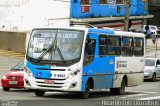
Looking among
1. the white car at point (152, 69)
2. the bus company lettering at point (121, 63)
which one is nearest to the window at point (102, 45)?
the bus company lettering at point (121, 63)

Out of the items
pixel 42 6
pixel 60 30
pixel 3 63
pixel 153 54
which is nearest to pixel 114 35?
pixel 60 30

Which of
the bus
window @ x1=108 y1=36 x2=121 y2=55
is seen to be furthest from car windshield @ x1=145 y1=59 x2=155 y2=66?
the bus

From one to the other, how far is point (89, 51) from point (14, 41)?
1096 inches

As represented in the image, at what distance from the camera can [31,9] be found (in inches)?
2003

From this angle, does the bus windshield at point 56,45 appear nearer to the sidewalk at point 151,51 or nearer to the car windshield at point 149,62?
the car windshield at point 149,62

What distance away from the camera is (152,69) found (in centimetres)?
3809

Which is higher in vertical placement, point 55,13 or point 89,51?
point 89,51

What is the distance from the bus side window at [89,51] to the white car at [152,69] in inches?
654

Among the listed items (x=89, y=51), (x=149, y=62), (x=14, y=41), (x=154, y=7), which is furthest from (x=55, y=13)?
(x=154, y=7)

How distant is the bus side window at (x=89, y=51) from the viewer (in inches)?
819

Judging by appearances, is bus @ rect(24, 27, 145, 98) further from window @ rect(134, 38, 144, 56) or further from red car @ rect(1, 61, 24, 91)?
window @ rect(134, 38, 144, 56)

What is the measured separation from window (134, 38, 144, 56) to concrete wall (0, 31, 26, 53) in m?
22.2

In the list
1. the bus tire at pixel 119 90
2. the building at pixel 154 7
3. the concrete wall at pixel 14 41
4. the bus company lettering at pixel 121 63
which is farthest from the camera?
the building at pixel 154 7

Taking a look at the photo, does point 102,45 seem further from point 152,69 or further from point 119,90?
point 152,69
